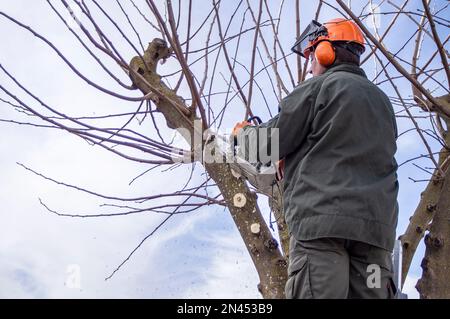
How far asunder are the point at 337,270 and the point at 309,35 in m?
1.12

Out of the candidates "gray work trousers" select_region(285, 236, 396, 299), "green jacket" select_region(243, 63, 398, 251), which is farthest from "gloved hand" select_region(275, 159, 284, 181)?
"gray work trousers" select_region(285, 236, 396, 299)

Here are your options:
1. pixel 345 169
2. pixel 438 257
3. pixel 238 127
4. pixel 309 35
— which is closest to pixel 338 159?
pixel 345 169

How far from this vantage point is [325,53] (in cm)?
221

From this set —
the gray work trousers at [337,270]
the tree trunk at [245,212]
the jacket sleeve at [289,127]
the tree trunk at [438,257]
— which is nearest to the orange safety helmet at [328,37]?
the jacket sleeve at [289,127]

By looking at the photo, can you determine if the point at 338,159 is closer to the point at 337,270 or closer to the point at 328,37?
the point at 337,270

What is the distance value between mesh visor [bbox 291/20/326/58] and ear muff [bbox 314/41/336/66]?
131 mm

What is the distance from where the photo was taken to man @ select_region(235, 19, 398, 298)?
1846 millimetres

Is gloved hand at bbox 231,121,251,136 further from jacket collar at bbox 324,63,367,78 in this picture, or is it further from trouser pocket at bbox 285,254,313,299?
trouser pocket at bbox 285,254,313,299

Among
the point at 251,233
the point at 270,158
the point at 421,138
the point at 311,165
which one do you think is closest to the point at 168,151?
the point at 251,233

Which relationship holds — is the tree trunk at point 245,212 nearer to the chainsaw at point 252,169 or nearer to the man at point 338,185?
the chainsaw at point 252,169

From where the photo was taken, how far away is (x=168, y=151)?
2.83m

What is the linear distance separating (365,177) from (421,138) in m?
1.17

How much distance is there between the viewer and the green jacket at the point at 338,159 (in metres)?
1.87

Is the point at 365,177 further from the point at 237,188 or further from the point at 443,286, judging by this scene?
the point at 443,286
